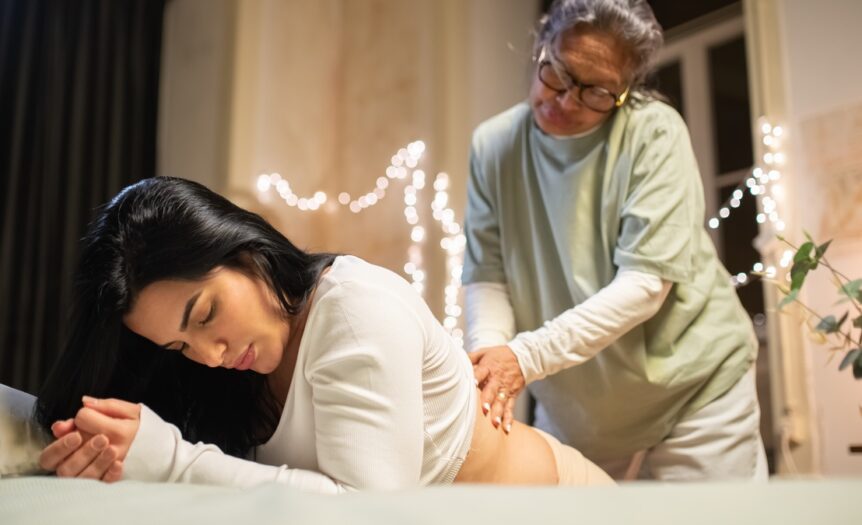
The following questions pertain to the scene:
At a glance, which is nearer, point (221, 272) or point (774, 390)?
point (221, 272)

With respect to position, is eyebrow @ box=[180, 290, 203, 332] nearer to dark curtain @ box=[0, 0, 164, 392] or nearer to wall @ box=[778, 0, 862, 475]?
wall @ box=[778, 0, 862, 475]

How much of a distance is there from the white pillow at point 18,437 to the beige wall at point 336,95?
1.86 meters

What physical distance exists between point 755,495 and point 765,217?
6.01 feet

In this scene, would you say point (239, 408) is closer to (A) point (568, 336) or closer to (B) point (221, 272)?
(B) point (221, 272)

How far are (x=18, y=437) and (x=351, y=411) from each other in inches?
18.5

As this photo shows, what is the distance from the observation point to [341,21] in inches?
137

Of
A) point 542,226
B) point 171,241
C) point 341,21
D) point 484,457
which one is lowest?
point 484,457

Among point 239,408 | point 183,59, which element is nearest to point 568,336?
point 239,408

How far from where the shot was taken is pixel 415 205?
3.03 meters

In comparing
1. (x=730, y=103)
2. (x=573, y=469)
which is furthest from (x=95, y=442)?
(x=730, y=103)

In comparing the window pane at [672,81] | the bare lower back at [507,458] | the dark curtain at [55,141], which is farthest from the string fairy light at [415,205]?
the bare lower back at [507,458]

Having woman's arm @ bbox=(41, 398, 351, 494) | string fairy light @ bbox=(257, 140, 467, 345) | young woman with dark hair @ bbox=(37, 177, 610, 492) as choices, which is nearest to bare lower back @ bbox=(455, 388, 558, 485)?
young woman with dark hair @ bbox=(37, 177, 610, 492)

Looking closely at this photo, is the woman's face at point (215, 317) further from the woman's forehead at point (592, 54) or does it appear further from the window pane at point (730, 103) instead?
the window pane at point (730, 103)

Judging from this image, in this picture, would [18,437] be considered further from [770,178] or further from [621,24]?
[770,178]
